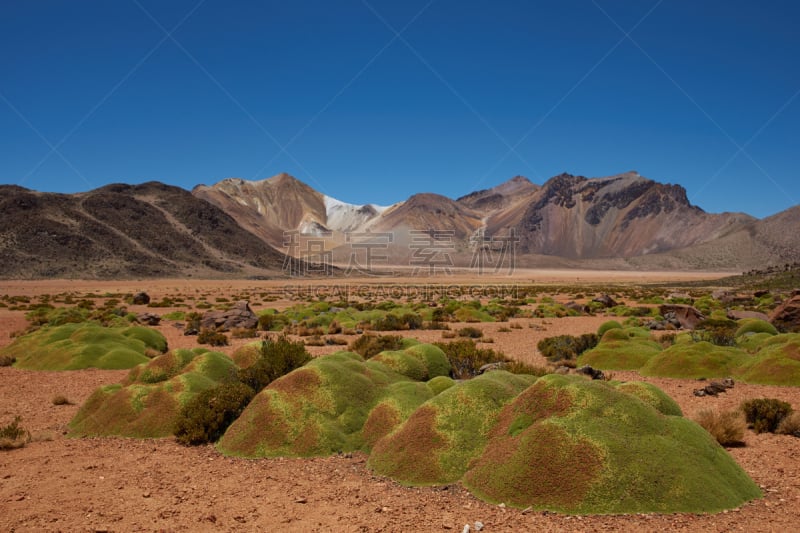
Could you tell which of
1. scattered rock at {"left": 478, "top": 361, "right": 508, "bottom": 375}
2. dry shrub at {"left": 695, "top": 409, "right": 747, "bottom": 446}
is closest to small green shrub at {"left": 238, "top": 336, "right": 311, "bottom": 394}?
scattered rock at {"left": 478, "top": 361, "right": 508, "bottom": 375}

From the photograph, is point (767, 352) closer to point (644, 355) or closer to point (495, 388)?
point (644, 355)

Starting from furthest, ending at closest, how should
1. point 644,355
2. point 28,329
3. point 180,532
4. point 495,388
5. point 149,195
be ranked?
point 149,195 < point 28,329 < point 644,355 < point 495,388 < point 180,532

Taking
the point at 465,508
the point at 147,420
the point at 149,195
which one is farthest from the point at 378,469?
the point at 149,195

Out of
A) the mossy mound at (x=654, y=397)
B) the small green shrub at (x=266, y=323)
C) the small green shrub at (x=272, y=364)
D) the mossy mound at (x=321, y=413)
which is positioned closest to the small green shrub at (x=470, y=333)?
the small green shrub at (x=266, y=323)

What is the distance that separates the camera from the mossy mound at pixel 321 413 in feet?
25.9

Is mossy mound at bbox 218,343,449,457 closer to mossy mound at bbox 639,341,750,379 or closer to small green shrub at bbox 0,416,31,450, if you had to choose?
small green shrub at bbox 0,416,31,450

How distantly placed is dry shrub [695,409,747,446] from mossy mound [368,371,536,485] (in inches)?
144

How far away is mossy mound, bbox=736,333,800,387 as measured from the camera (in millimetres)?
12656

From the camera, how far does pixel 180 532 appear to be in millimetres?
5605

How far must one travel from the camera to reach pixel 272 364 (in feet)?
35.4

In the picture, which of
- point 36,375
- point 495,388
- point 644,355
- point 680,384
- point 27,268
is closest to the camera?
point 495,388

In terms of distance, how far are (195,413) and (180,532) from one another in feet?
11.4

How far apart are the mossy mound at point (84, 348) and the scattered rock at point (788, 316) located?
25.4 metres

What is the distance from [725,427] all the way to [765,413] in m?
1.47
